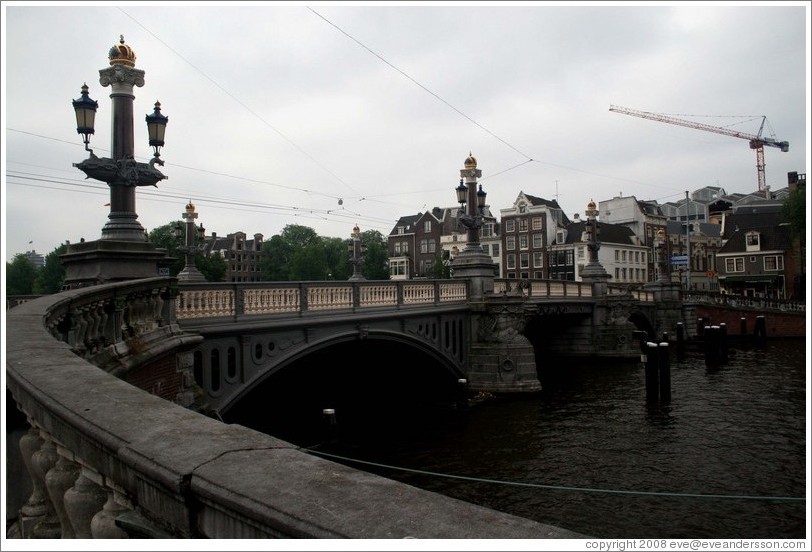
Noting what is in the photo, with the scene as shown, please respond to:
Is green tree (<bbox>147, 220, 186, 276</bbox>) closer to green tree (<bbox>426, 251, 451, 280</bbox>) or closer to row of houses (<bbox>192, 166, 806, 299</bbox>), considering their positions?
row of houses (<bbox>192, 166, 806, 299</bbox>)

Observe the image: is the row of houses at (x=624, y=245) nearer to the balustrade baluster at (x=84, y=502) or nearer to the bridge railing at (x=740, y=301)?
the bridge railing at (x=740, y=301)

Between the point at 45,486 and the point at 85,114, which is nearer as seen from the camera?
the point at 45,486

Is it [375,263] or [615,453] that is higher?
[375,263]

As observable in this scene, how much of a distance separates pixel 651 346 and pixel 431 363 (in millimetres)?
8823

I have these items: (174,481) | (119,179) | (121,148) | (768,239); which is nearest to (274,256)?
(768,239)

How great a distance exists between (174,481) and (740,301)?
5979 cm

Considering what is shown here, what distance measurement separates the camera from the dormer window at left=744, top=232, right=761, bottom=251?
6362cm

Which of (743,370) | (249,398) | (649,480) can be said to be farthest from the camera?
(743,370)

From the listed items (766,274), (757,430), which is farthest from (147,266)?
(766,274)

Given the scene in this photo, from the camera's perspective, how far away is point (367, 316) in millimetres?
16969

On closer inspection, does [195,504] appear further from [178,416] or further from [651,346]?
[651,346]

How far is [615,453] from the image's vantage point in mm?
15945

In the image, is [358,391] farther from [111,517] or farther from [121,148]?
[111,517]

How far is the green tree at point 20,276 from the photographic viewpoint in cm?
6875
